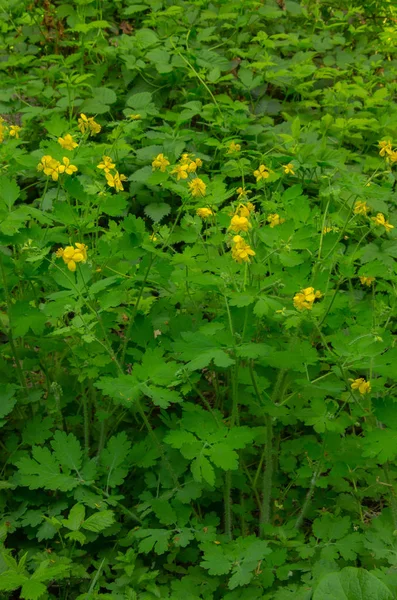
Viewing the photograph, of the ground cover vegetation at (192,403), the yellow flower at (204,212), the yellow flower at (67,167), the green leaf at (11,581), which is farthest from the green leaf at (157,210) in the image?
the green leaf at (11,581)

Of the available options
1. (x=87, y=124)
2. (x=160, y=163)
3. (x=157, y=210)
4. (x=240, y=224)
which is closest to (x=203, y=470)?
(x=240, y=224)

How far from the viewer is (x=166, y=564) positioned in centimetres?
205

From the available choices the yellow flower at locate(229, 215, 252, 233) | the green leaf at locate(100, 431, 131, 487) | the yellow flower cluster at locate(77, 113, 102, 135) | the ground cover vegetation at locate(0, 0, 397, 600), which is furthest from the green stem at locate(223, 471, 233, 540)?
the yellow flower cluster at locate(77, 113, 102, 135)

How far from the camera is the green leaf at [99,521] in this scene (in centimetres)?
190

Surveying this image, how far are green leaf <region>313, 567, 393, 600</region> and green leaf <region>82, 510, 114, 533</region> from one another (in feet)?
2.28

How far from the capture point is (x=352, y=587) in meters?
1.42

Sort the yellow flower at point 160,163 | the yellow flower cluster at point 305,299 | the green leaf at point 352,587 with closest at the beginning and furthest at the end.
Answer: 1. the green leaf at point 352,587
2. the yellow flower cluster at point 305,299
3. the yellow flower at point 160,163

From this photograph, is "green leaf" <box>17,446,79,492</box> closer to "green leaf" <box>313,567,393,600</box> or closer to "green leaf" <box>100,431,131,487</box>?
"green leaf" <box>100,431,131,487</box>

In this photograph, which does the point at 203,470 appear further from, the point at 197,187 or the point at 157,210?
the point at 157,210

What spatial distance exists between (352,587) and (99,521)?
2.56ft

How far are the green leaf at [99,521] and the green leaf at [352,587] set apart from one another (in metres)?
0.70

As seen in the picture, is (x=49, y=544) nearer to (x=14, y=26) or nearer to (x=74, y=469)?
(x=74, y=469)

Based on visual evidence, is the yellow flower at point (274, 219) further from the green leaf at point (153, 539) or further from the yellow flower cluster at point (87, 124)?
the green leaf at point (153, 539)

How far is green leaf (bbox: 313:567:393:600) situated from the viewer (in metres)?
1.40
